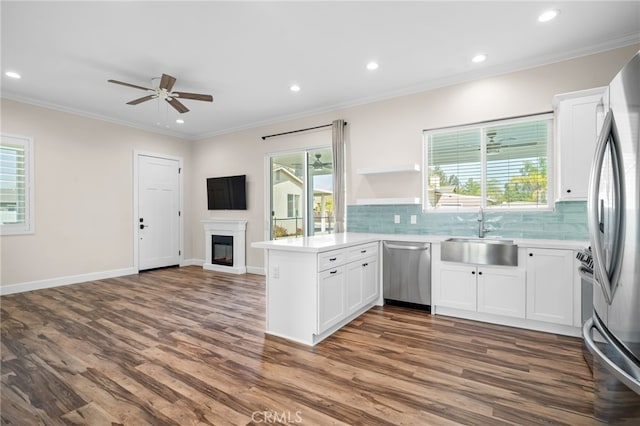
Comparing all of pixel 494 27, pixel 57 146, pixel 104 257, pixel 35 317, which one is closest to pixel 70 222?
pixel 104 257

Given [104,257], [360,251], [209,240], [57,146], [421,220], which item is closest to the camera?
[360,251]

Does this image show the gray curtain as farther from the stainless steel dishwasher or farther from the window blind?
the window blind

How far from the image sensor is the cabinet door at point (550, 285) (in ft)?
9.75

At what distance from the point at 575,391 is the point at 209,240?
6.14 meters

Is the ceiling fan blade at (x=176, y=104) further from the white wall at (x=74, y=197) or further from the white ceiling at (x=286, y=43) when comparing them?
the white wall at (x=74, y=197)

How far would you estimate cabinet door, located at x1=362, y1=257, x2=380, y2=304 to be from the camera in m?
3.61

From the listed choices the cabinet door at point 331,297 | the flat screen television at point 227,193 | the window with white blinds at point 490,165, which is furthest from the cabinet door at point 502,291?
the flat screen television at point 227,193

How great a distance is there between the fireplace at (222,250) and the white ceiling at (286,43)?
2967mm

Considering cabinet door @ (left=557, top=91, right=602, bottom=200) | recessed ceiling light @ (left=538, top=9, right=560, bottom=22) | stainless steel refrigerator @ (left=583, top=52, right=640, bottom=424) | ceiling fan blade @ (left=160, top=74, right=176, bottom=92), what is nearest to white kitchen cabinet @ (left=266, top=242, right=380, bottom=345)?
stainless steel refrigerator @ (left=583, top=52, right=640, bottom=424)

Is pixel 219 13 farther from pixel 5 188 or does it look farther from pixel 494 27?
pixel 5 188

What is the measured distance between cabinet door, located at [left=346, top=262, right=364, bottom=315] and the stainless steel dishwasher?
572 millimetres

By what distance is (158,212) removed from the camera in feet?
21.2

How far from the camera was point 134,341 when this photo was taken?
290 cm

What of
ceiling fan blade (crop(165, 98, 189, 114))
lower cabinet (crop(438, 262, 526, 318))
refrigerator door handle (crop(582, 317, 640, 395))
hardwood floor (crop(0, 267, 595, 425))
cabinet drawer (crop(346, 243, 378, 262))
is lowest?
hardwood floor (crop(0, 267, 595, 425))
